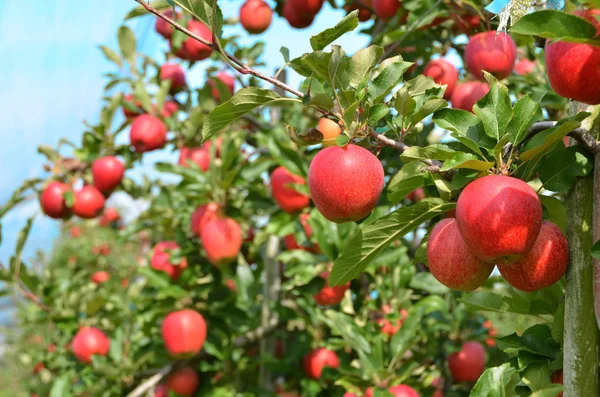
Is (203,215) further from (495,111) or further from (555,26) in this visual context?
(555,26)

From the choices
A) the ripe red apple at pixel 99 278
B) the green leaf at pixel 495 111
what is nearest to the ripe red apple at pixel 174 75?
the ripe red apple at pixel 99 278

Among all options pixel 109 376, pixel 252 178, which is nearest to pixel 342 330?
pixel 252 178

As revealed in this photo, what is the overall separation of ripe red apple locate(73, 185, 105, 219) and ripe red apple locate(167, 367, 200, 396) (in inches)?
23.4

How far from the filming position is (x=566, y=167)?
75cm

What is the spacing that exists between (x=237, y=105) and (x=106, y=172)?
1396 mm

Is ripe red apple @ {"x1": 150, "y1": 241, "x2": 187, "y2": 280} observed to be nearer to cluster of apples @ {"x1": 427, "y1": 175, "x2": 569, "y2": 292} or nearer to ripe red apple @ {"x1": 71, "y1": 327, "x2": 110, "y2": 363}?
ripe red apple @ {"x1": 71, "y1": 327, "x2": 110, "y2": 363}

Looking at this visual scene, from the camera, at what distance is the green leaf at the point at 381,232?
78cm

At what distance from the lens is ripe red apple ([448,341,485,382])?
1.69 metres

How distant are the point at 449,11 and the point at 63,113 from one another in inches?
113

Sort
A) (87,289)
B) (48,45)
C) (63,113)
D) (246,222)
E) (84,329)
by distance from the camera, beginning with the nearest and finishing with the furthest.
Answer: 1. (246,222)
2. (84,329)
3. (87,289)
4. (48,45)
5. (63,113)

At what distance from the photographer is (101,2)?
9.36ft

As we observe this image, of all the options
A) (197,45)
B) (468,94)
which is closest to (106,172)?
(197,45)

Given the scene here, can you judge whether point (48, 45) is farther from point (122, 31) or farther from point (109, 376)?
point (109, 376)

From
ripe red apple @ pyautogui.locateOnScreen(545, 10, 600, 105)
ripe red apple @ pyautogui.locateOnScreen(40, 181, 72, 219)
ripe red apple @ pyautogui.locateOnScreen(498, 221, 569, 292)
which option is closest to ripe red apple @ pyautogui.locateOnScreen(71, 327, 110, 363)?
ripe red apple @ pyautogui.locateOnScreen(40, 181, 72, 219)
